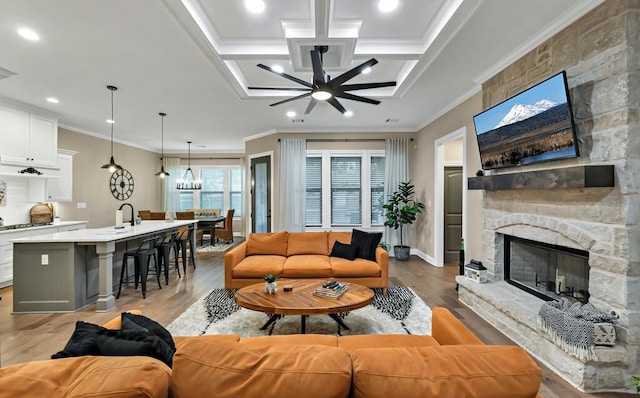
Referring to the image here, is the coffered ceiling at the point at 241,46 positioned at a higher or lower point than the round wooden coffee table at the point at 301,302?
higher

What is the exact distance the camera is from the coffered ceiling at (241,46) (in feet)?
8.17

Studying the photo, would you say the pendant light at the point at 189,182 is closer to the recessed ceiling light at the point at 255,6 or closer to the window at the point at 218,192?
the window at the point at 218,192

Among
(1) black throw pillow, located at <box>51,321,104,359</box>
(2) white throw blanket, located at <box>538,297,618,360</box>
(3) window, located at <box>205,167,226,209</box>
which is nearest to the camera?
(1) black throw pillow, located at <box>51,321,104,359</box>

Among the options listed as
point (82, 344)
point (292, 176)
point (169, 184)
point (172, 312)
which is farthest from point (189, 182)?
point (82, 344)

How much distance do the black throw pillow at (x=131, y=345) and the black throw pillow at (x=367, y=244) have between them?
3.18m

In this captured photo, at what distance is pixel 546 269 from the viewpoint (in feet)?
10.2

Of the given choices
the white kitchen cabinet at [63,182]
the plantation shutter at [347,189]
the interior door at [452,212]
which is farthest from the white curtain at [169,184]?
the interior door at [452,212]

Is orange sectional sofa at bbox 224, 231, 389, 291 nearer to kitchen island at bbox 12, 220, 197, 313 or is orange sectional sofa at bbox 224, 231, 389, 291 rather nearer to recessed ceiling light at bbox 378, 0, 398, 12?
kitchen island at bbox 12, 220, 197, 313

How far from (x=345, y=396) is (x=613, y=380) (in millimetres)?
2346

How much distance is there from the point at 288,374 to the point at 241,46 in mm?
3206

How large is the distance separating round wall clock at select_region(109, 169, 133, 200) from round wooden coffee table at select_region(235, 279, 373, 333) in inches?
253

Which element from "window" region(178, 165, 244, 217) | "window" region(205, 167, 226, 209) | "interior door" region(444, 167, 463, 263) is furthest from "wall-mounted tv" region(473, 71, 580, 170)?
"window" region(205, 167, 226, 209)

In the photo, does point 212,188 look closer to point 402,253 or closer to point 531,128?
point 402,253

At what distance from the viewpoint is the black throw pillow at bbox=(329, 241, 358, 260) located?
4188 millimetres
